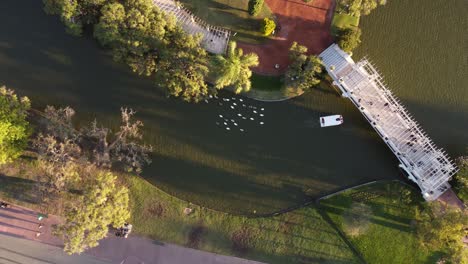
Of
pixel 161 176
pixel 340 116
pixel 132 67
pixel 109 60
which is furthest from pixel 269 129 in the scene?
pixel 109 60

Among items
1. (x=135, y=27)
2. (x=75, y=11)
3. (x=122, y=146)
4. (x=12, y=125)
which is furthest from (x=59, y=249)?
(x=75, y=11)

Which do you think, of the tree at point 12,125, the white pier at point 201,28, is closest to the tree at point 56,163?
the tree at point 12,125

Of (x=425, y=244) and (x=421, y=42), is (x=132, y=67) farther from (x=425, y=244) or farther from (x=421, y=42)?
(x=425, y=244)

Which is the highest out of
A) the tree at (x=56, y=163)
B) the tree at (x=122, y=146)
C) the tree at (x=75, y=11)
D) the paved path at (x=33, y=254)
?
the tree at (x=75, y=11)

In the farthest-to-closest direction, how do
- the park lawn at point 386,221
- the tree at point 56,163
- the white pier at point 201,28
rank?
the park lawn at point 386,221 < the white pier at point 201,28 < the tree at point 56,163

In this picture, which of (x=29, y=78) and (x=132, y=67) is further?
(x=29, y=78)

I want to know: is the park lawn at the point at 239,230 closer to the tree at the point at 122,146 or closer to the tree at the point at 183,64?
the tree at the point at 122,146

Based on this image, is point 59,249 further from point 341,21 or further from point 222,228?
point 341,21

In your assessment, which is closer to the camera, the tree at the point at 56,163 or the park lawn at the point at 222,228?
the tree at the point at 56,163
